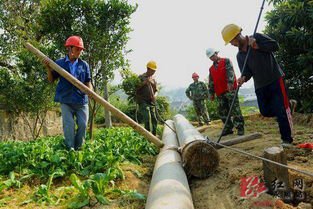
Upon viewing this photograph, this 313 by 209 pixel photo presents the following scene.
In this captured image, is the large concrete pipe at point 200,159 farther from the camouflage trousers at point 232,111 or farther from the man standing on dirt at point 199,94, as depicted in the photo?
the man standing on dirt at point 199,94

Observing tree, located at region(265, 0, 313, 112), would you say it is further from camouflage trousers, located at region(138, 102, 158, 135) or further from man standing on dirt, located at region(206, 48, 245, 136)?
camouflage trousers, located at region(138, 102, 158, 135)

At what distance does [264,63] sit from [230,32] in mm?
629

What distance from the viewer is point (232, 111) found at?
6008 mm

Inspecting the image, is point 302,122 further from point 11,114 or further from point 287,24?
point 11,114

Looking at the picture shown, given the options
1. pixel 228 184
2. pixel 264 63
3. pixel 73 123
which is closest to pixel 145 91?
pixel 73 123

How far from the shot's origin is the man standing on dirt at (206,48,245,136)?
5.97m

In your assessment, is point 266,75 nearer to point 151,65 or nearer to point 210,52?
point 210,52

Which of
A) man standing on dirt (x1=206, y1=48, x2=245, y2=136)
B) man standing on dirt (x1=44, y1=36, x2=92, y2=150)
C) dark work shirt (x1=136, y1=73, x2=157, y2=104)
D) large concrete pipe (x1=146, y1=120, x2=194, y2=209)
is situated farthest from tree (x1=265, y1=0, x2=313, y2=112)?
large concrete pipe (x1=146, y1=120, x2=194, y2=209)

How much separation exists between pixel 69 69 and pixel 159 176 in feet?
7.82

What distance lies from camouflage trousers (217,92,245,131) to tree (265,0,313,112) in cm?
258

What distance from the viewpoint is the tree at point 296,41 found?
7597 mm

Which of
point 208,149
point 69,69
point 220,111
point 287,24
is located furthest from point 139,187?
point 287,24

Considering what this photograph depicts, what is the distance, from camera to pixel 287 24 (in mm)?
8391

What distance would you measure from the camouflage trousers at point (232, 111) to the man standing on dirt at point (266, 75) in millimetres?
1449
